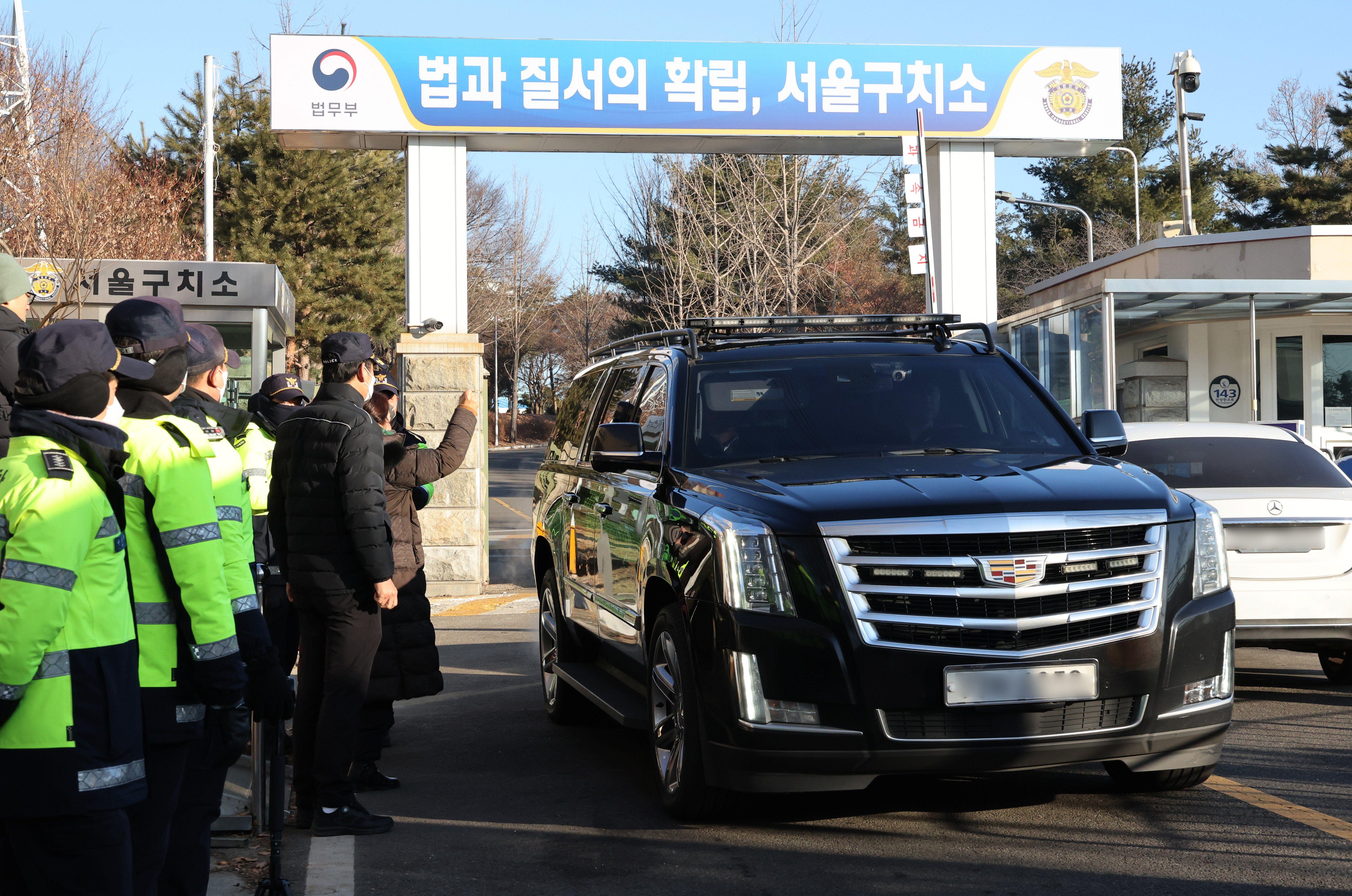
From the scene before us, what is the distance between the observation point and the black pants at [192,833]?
383 centimetres

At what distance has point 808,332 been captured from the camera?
23.3ft

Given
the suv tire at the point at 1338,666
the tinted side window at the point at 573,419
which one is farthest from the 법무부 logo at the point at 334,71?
the suv tire at the point at 1338,666

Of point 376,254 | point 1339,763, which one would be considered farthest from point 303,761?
point 376,254

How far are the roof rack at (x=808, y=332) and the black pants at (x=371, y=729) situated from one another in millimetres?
2205

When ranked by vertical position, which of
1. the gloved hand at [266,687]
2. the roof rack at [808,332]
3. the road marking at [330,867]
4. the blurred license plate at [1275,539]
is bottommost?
→ the road marking at [330,867]

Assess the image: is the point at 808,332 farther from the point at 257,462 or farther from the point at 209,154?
the point at 209,154

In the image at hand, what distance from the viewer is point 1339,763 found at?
6148mm

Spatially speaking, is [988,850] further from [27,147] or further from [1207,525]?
[27,147]

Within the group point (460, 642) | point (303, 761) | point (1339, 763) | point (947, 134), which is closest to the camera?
point (303, 761)

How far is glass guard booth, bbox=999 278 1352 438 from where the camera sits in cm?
1662

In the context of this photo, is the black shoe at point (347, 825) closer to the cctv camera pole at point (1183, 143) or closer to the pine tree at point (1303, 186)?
the cctv camera pole at point (1183, 143)

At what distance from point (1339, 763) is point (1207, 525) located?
164 cm

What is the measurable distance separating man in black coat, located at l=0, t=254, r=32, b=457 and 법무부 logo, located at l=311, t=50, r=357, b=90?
7.54 m

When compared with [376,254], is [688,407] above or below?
below
